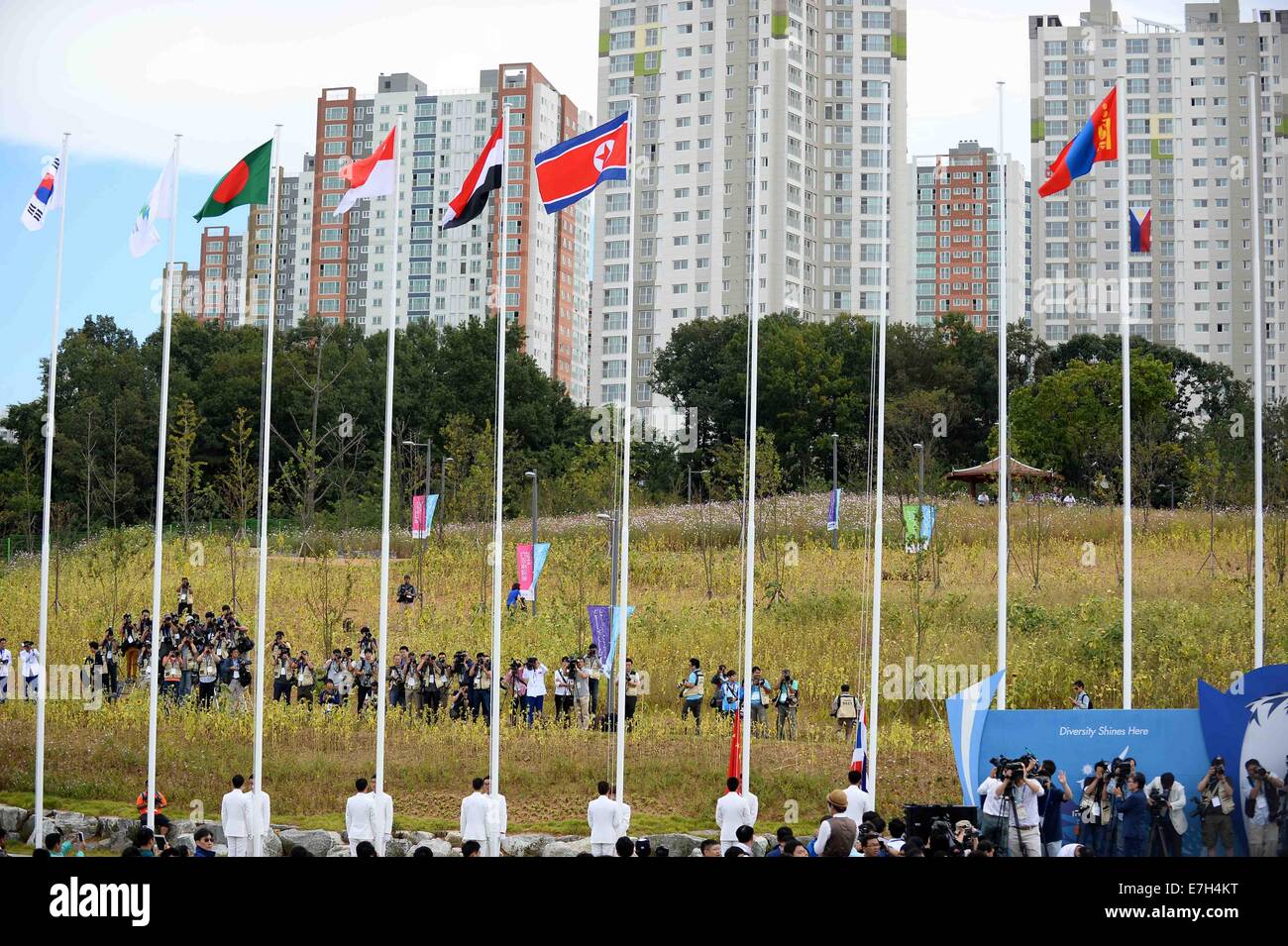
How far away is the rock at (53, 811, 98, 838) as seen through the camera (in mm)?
22500

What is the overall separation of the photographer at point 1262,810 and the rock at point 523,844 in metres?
9.81

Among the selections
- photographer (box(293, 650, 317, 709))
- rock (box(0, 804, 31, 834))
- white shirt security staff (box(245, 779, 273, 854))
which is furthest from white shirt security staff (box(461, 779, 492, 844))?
photographer (box(293, 650, 317, 709))

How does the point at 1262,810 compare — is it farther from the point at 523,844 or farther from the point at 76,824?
the point at 76,824

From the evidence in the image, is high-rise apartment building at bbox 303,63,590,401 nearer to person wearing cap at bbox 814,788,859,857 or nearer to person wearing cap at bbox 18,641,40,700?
person wearing cap at bbox 18,641,40,700

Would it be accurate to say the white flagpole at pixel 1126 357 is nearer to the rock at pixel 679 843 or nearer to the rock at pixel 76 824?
the rock at pixel 679 843

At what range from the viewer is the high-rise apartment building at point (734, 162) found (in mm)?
84812

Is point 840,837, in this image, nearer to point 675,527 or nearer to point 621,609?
point 621,609

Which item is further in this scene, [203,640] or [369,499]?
[369,499]

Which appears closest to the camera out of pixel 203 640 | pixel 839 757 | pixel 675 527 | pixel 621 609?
pixel 621 609

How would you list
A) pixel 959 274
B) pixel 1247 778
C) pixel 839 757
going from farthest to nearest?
pixel 959 274
pixel 839 757
pixel 1247 778

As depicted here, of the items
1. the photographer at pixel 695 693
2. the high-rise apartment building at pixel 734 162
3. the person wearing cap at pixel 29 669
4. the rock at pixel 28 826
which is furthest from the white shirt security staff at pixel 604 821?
the high-rise apartment building at pixel 734 162
